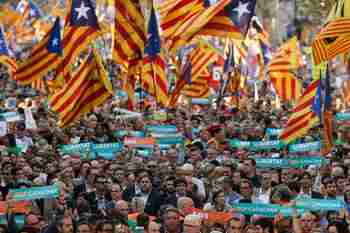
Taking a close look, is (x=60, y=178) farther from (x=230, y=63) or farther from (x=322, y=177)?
(x=230, y=63)

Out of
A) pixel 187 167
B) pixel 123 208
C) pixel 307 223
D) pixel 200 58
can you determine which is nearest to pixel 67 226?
pixel 123 208

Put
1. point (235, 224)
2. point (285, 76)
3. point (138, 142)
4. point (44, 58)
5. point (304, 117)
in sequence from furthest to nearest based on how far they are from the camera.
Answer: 1. point (285, 76)
2. point (44, 58)
3. point (138, 142)
4. point (304, 117)
5. point (235, 224)

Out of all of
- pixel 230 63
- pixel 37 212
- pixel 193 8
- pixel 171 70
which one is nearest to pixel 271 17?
pixel 171 70

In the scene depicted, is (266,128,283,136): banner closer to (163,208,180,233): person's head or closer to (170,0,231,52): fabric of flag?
(170,0,231,52): fabric of flag

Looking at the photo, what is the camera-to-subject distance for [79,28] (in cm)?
2053

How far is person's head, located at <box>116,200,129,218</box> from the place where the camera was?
13523mm

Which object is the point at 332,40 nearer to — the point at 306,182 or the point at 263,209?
the point at 306,182

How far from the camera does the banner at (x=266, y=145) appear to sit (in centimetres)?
1839

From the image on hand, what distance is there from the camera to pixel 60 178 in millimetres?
15852

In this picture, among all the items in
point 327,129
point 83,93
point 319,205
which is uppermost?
point 83,93

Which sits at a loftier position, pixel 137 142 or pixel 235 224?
pixel 137 142

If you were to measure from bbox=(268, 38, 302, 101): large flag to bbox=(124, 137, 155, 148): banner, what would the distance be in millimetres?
8720

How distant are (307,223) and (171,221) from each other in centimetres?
135

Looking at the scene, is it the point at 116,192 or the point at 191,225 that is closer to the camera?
the point at 191,225
